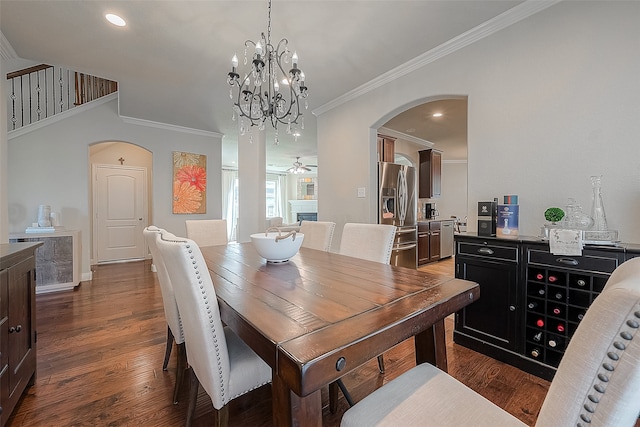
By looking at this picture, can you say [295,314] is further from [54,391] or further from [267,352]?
[54,391]

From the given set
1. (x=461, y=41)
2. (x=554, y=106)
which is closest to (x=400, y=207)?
(x=461, y=41)

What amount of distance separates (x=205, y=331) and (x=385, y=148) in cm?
414

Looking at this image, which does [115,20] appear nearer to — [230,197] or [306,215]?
[230,197]

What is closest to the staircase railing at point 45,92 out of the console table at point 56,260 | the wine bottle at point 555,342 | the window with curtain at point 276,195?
the console table at point 56,260

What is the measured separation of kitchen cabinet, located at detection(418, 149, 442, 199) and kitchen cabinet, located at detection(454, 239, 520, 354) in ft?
12.9

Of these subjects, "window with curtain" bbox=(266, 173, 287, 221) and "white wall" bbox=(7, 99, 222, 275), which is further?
"window with curtain" bbox=(266, 173, 287, 221)

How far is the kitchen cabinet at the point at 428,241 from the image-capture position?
205 inches

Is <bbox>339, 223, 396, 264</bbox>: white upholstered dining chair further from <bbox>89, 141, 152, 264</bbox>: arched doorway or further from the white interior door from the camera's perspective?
the white interior door

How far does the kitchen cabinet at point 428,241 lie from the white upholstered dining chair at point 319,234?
309 centimetres

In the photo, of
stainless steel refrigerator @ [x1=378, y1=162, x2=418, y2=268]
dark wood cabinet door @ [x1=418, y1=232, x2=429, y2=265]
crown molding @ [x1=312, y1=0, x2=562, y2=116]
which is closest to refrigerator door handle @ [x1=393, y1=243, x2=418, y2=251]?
stainless steel refrigerator @ [x1=378, y1=162, x2=418, y2=268]

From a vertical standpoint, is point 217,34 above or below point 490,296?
above

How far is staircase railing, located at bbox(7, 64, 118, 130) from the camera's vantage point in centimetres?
399

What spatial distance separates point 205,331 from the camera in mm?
1026

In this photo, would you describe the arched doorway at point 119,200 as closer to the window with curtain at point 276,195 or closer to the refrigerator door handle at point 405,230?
the window with curtain at point 276,195
